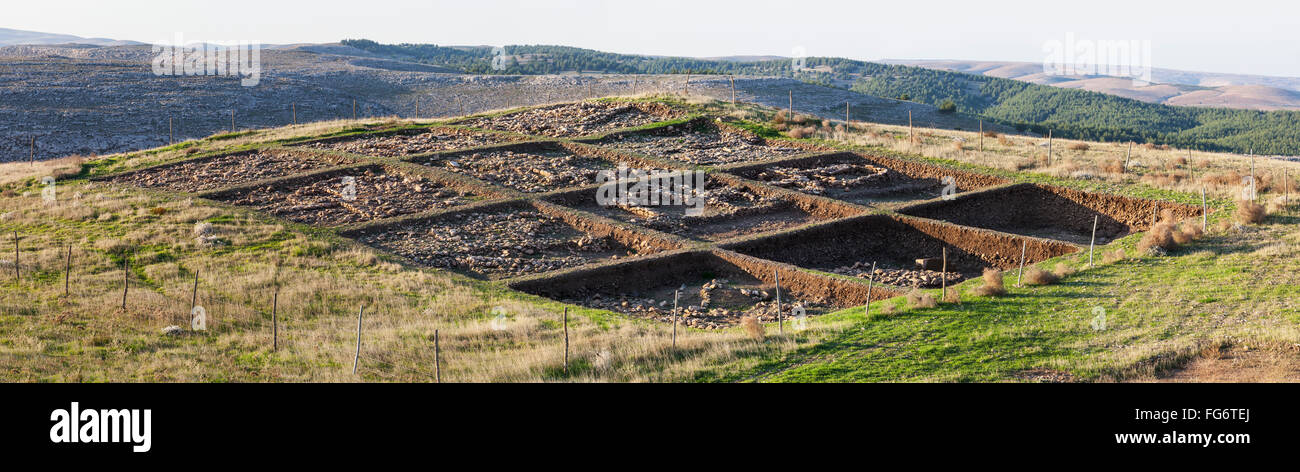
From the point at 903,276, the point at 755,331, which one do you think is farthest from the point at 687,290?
the point at 755,331

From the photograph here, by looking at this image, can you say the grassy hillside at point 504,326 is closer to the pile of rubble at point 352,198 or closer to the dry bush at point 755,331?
the dry bush at point 755,331

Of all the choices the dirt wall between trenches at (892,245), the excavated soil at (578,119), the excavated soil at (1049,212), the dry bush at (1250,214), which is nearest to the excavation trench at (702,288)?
the dirt wall between trenches at (892,245)

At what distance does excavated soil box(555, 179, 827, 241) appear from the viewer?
26047 millimetres

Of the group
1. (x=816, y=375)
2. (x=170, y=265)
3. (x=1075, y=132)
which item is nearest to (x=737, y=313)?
(x=816, y=375)

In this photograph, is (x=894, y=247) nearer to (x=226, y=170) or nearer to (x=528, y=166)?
(x=528, y=166)

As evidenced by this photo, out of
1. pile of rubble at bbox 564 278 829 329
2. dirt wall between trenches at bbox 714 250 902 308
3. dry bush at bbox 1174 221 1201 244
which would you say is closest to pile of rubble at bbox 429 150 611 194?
dirt wall between trenches at bbox 714 250 902 308

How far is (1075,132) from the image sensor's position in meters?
85.7

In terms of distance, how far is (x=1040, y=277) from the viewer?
60.7ft

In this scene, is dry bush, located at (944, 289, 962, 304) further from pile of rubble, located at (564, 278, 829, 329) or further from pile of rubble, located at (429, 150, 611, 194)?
pile of rubble, located at (429, 150, 611, 194)

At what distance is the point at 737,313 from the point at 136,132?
46614 mm

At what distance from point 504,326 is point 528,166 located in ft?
58.1

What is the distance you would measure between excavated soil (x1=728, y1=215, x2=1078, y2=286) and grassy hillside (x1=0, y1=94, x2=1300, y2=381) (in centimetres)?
251
